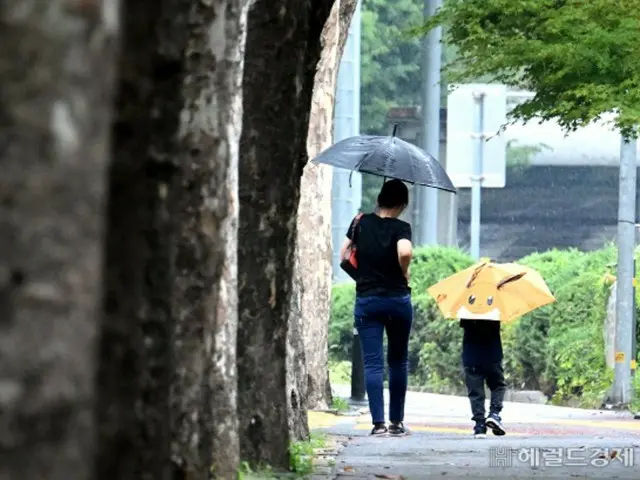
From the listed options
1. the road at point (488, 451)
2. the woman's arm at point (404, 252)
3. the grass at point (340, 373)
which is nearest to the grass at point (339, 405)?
the road at point (488, 451)

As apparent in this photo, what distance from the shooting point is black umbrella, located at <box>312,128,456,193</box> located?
526 inches

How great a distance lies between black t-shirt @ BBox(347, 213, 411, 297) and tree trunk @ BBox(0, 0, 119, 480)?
9.90m

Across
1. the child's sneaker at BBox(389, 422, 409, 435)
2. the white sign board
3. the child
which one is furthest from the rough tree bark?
the white sign board

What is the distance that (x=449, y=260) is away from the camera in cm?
2892

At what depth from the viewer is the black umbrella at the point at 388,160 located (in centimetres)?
1337

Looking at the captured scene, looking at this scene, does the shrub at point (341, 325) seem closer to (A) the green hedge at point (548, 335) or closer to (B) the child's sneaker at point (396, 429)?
(A) the green hedge at point (548, 335)

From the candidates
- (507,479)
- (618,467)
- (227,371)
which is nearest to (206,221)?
(227,371)

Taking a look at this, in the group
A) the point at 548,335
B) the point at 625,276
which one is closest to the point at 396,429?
the point at 625,276

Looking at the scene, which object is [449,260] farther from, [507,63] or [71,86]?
[71,86]

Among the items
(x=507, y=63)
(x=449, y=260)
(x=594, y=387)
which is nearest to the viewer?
(x=507, y=63)

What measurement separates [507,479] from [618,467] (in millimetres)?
1259

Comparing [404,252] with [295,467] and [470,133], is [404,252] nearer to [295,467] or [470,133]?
[295,467]

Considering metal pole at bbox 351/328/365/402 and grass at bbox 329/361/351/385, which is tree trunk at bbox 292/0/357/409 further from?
grass at bbox 329/361/351/385

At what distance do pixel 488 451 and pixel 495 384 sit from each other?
114 inches
